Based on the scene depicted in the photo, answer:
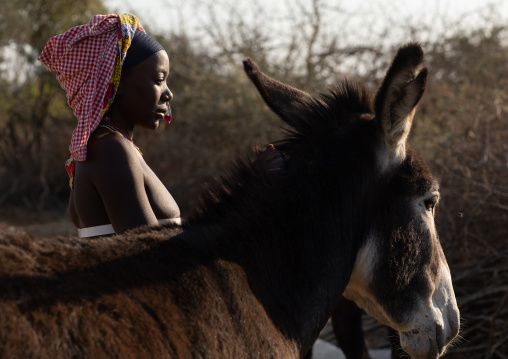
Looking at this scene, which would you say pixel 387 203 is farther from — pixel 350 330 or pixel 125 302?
pixel 350 330

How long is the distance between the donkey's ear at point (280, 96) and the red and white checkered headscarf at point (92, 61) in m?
0.55

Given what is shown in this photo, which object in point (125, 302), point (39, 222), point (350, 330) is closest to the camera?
point (125, 302)

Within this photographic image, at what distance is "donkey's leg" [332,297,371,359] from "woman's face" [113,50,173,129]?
117 inches

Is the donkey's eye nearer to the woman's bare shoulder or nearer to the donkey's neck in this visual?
the donkey's neck

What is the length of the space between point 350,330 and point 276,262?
3210mm

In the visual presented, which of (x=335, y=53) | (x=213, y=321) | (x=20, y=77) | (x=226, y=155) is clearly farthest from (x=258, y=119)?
(x=213, y=321)

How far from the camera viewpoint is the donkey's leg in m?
5.09

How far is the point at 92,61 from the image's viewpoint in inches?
102

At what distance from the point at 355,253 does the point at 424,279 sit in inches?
12.2

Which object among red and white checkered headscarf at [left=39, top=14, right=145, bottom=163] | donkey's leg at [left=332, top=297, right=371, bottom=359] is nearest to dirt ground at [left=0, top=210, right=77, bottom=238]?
donkey's leg at [left=332, top=297, right=371, bottom=359]

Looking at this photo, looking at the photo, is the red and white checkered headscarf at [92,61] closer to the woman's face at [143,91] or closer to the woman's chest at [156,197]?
the woman's face at [143,91]

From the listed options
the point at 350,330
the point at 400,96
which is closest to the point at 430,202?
the point at 400,96

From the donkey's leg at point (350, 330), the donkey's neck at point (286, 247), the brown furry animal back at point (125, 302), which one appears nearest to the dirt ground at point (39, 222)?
the donkey's leg at point (350, 330)

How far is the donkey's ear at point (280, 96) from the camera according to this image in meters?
2.56
